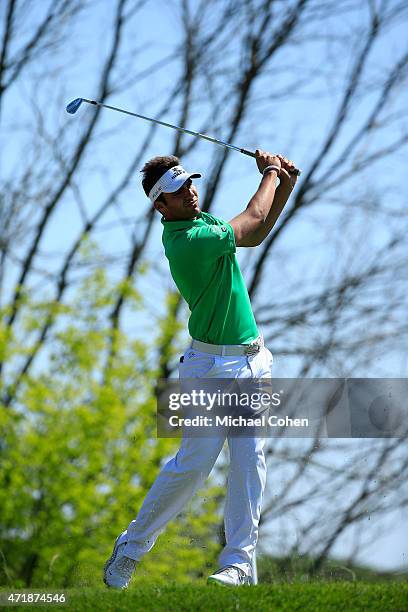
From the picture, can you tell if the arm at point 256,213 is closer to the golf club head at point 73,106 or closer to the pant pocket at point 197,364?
A: the pant pocket at point 197,364

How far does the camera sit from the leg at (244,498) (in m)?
5.64

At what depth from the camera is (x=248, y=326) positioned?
5812 mm

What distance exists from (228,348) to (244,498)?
766 millimetres

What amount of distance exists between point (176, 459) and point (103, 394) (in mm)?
12651

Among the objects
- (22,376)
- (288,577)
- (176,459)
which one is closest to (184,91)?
(22,376)

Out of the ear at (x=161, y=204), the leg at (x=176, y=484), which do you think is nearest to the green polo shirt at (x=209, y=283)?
the ear at (x=161, y=204)

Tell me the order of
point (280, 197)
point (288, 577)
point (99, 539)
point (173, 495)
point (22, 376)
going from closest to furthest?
point (173, 495) → point (280, 197) → point (288, 577) → point (99, 539) → point (22, 376)

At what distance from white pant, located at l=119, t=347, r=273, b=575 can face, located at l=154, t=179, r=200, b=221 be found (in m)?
0.75

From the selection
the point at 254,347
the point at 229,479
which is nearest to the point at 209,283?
the point at 254,347

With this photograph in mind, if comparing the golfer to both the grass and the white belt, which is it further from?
the grass

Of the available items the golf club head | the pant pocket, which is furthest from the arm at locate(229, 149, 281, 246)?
the golf club head

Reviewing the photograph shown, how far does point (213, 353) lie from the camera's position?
5695 millimetres

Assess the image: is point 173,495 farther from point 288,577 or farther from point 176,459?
point 288,577

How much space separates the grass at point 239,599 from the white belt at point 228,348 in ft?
3.83
